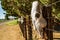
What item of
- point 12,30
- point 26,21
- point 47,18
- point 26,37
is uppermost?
point 47,18

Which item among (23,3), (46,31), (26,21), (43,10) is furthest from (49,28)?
(23,3)

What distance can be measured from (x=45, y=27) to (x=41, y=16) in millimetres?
200

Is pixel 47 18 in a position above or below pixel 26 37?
above

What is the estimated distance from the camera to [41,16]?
3158mm

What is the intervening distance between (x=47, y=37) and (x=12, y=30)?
46.0 ft

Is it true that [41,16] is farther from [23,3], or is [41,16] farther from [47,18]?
[23,3]

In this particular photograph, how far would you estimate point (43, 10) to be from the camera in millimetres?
3266

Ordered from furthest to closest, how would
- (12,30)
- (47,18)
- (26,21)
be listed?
(12,30), (26,21), (47,18)

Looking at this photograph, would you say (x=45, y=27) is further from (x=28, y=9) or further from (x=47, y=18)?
(x=28, y=9)

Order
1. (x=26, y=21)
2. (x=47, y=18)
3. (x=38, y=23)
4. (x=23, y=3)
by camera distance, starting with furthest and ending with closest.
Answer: (x=23, y=3)
(x=26, y=21)
(x=47, y=18)
(x=38, y=23)

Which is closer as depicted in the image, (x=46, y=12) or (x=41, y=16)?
(x=41, y=16)

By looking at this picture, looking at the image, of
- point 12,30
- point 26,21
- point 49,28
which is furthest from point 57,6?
point 12,30

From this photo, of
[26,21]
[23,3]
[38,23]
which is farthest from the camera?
[23,3]

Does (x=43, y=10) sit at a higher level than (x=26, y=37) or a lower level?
higher
